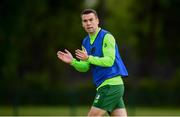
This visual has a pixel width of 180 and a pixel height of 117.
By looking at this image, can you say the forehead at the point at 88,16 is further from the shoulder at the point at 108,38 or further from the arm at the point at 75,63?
the arm at the point at 75,63

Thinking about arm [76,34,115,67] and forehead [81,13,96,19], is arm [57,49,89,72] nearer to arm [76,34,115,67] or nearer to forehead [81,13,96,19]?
arm [76,34,115,67]

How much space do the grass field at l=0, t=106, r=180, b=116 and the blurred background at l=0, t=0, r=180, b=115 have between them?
0.10 meters

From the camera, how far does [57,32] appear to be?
36.8m

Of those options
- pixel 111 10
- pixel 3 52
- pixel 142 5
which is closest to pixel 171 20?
pixel 142 5

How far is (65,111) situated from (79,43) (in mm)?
9909

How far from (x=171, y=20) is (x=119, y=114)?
2858cm

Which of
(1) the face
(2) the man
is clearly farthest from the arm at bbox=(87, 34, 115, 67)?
(1) the face

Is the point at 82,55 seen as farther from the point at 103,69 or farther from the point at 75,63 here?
the point at 75,63

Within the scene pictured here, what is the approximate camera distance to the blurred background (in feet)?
99.5

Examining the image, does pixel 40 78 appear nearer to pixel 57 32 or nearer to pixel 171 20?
pixel 57 32

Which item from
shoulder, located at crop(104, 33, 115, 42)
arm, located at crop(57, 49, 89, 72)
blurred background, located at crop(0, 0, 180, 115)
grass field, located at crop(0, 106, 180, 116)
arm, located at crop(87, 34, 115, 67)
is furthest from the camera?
blurred background, located at crop(0, 0, 180, 115)

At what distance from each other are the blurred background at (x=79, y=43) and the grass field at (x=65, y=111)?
0.33 feet

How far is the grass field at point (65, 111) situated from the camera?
999 inches

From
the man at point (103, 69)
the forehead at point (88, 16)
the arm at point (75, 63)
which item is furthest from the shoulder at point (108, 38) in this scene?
the arm at point (75, 63)
